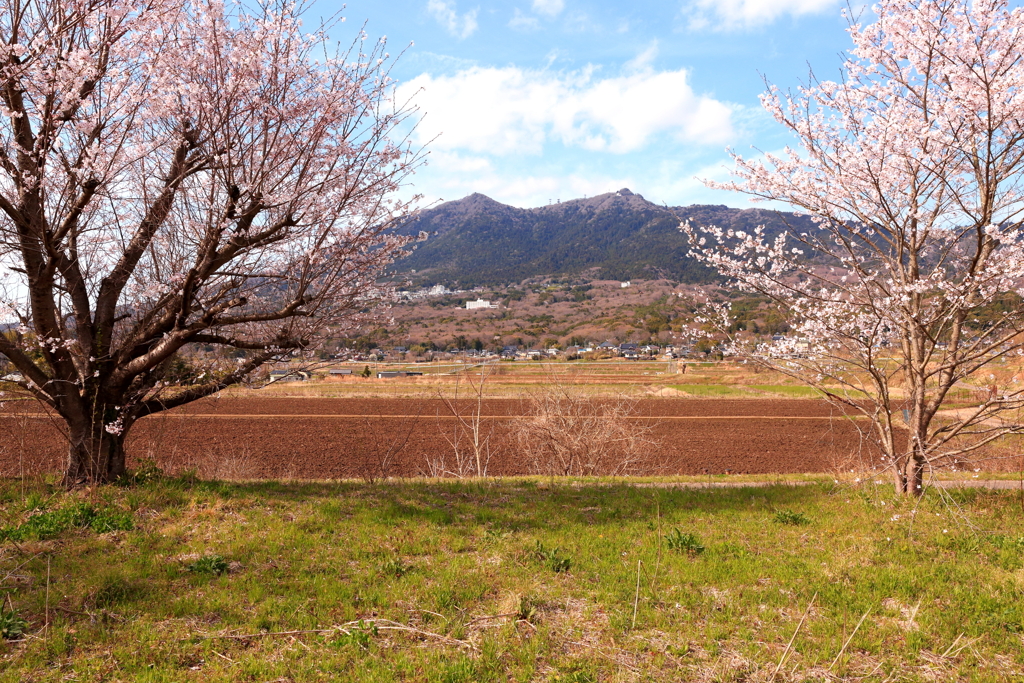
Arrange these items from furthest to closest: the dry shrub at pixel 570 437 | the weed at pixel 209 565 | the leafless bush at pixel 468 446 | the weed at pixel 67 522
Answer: the dry shrub at pixel 570 437
the leafless bush at pixel 468 446
the weed at pixel 67 522
the weed at pixel 209 565

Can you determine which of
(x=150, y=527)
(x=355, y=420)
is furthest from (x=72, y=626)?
(x=355, y=420)

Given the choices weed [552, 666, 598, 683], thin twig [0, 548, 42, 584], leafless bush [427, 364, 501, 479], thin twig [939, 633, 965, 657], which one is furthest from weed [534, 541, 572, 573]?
thin twig [0, 548, 42, 584]

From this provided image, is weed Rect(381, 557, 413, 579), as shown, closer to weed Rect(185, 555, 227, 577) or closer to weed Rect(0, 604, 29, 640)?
weed Rect(185, 555, 227, 577)

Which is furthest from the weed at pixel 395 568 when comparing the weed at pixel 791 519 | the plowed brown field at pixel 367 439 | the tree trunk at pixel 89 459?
the plowed brown field at pixel 367 439

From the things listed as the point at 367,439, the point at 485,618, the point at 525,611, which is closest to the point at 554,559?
the point at 525,611

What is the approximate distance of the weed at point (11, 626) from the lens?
13.0ft

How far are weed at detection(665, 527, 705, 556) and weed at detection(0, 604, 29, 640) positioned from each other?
5.61 m

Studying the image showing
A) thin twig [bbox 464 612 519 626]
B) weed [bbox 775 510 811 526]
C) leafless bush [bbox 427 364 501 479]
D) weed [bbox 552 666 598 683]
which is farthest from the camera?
leafless bush [bbox 427 364 501 479]

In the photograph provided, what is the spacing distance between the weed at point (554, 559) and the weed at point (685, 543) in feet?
3.97

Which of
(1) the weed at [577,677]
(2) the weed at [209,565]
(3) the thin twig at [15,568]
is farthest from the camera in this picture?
(2) the weed at [209,565]

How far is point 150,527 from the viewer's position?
6.19 metres

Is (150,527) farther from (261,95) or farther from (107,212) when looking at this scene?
(261,95)

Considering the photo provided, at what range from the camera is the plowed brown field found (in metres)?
13.7

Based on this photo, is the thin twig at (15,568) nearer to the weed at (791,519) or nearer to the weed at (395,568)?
the weed at (395,568)
